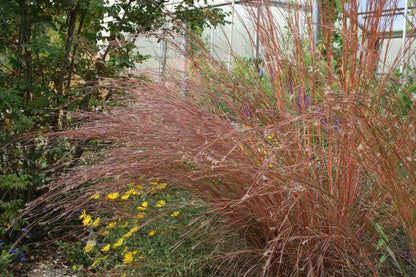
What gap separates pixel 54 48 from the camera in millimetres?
2506

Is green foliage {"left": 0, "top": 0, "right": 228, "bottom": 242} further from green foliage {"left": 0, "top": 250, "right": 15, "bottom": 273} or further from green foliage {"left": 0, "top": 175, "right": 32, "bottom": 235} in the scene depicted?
green foliage {"left": 0, "top": 250, "right": 15, "bottom": 273}

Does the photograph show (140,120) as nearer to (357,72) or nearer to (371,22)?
(357,72)

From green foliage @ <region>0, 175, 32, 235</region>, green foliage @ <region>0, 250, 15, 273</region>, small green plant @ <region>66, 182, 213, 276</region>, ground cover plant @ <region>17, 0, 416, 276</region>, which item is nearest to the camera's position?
ground cover plant @ <region>17, 0, 416, 276</region>

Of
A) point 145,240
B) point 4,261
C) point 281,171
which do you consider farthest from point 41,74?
point 281,171

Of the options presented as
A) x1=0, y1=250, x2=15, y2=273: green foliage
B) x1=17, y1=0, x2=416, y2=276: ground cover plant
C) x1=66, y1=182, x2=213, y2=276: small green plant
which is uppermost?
x1=17, y1=0, x2=416, y2=276: ground cover plant

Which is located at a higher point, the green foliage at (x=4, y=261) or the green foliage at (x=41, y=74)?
the green foliage at (x=41, y=74)

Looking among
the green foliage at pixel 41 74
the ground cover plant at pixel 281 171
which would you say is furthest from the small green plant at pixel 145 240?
the green foliage at pixel 41 74

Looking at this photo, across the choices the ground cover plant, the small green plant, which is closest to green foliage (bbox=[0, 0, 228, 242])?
the small green plant

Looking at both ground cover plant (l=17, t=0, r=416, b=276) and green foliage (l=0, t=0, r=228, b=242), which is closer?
ground cover plant (l=17, t=0, r=416, b=276)

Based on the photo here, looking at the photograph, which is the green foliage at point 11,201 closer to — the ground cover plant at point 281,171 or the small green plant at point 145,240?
the small green plant at point 145,240

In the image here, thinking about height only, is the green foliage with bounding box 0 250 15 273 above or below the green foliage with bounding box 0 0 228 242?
below

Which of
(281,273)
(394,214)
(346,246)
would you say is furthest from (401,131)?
(281,273)

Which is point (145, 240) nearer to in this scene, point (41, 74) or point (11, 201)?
point (11, 201)

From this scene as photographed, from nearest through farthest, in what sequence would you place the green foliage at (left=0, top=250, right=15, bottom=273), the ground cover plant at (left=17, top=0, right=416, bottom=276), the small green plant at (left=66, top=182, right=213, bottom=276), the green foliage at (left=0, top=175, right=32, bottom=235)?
the ground cover plant at (left=17, top=0, right=416, bottom=276)
the small green plant at (left=66, top=182, right=213, bottom=276)
the green foliage at (left=0, top=250, right=15, bottom=273)
the green foliage at (left=0, top=175, right=32, bottom=235)
